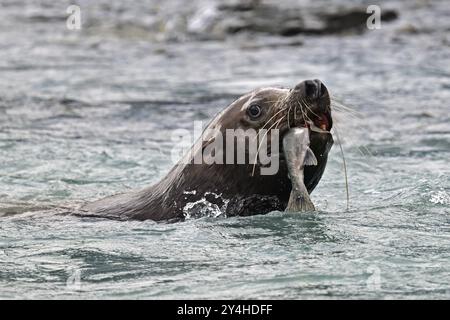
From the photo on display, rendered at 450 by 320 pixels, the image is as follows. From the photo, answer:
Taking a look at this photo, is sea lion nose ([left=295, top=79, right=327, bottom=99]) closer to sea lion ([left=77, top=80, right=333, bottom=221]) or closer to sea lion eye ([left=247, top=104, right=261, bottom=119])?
sea lion ([left=77, top=80, right=333, bottom=221])

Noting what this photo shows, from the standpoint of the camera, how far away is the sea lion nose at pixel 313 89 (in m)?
5.26

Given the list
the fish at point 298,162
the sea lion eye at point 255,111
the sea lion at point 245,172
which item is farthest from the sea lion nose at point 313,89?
the sea lion eye at point 255,111

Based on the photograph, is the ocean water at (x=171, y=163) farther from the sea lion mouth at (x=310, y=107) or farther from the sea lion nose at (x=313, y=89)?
the sea lion nose at (x=313, y=89)

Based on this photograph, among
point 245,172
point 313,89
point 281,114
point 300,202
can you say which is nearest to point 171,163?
point 245,172

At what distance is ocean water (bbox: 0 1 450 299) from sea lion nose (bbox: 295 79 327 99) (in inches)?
22.9

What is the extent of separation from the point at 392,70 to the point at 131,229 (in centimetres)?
719

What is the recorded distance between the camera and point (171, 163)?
27.4ft

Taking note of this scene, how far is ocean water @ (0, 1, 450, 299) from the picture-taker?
5.01 m

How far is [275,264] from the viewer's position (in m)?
5.16

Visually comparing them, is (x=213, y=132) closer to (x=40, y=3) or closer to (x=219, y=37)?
(x=219, y=37)

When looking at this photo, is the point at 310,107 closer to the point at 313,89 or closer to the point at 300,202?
the point at 313,89

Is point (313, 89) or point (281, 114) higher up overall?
point (313, 89)

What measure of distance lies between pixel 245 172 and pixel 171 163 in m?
2.77
